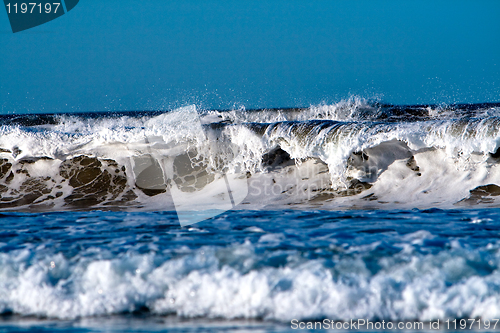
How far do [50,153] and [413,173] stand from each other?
17.3ft

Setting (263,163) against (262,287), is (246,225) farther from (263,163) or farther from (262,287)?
(263,163)

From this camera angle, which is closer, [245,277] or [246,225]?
[245,277]

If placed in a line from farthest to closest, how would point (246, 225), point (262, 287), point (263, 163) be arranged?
point (263, 163)
point (246, 225)
point (262, 287)

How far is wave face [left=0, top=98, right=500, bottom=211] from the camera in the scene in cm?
520

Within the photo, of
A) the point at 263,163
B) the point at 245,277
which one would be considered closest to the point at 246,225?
the point at 245,277

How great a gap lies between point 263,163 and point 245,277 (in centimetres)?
375

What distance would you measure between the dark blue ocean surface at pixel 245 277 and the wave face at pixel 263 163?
1.81 m

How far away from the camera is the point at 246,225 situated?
3.70 meters

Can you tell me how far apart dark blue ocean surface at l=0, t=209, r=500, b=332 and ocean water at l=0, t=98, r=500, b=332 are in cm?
1

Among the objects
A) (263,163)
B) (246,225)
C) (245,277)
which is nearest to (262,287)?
(245,277)

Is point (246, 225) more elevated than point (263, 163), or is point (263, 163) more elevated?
point (263, 163)

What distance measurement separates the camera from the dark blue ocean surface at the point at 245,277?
2.19 meters

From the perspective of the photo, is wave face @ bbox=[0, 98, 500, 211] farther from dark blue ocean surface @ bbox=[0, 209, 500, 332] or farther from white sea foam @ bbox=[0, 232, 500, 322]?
white sea foam @ bbox=[0, 232, 500, 322]

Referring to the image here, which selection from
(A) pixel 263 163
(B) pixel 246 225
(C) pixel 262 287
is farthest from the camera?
(A) pixel 263 163
